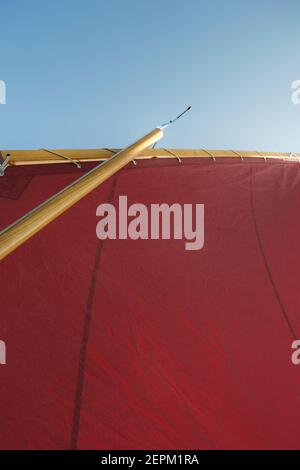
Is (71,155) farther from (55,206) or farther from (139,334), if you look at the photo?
(55,206)


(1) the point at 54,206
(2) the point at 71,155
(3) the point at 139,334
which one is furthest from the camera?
(2) the point at 71,155

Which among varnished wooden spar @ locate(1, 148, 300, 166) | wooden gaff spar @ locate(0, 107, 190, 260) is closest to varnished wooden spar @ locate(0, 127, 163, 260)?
wooden gaff spar @ locate(0, 107, 190, 260)

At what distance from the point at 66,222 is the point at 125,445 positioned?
111 centimetres

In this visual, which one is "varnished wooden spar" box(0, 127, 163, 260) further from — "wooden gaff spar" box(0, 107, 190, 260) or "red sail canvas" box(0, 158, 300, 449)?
"red sail canvas" box(0, 158, 300, 449)

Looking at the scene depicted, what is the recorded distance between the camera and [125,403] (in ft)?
4.16

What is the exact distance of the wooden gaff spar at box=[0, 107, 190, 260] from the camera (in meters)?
0.54

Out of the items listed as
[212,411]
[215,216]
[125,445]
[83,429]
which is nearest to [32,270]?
[83,429]

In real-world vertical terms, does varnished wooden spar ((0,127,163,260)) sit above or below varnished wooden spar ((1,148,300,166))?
below

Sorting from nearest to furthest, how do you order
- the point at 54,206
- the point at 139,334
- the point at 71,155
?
the point at 54,206
the point at 139,334
the point at 71,155

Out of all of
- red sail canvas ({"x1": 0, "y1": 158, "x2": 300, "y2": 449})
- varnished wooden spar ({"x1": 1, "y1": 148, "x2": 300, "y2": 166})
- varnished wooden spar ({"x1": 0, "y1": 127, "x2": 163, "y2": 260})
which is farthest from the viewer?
varnished wooden spar ({"x1": 1, "y1": 148, "x2": 300, "y2": 166})

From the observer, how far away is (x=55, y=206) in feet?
2.14

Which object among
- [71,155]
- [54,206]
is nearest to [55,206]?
[54,206]

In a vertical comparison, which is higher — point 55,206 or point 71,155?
point 71,155

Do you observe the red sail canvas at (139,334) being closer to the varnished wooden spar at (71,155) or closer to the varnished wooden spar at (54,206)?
the varnished wooden spar at (71,155)
